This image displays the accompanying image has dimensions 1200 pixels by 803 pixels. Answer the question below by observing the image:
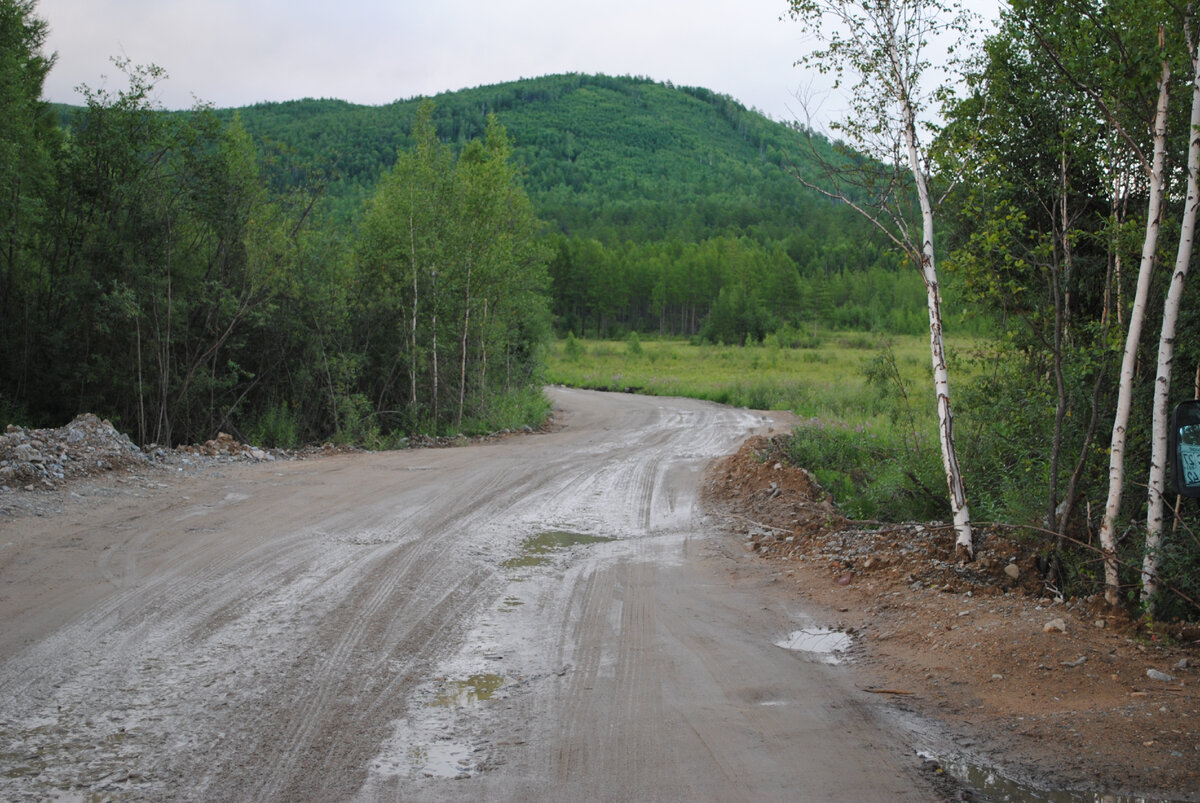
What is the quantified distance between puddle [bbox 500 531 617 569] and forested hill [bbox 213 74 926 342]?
4.05 m

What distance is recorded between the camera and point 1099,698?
15.4ft

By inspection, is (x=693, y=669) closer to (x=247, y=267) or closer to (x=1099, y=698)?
(x=1099, y=698)

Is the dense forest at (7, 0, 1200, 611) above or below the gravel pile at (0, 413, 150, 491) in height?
above

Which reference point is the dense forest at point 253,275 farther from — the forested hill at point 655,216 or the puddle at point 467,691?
the puddle at point 467,691

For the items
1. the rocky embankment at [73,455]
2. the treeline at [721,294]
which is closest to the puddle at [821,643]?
the rocky embankment at [73,455]

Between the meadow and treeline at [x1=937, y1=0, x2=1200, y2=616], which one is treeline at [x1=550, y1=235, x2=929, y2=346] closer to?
the meadow

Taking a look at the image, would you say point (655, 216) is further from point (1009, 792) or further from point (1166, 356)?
point (1009, 792)

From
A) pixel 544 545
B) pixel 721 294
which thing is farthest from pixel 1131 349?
pixel 721 294

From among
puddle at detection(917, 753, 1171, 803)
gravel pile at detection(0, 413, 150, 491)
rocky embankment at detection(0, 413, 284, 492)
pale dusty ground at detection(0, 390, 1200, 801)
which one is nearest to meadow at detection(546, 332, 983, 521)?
pale dusty ground at detection(0, 390, 1200, 801)

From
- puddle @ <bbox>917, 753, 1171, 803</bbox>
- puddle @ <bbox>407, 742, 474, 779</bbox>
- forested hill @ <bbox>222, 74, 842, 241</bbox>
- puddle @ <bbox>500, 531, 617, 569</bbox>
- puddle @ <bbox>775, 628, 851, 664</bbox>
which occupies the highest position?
forested hill @ <bbox>222, 74, 842, 241</bbox>

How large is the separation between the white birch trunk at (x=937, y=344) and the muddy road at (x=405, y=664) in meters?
1.80

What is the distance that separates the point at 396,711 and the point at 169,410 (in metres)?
12.8

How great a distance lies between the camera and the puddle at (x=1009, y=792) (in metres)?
3.73

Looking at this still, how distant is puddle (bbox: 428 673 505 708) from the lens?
4695 millimetres
